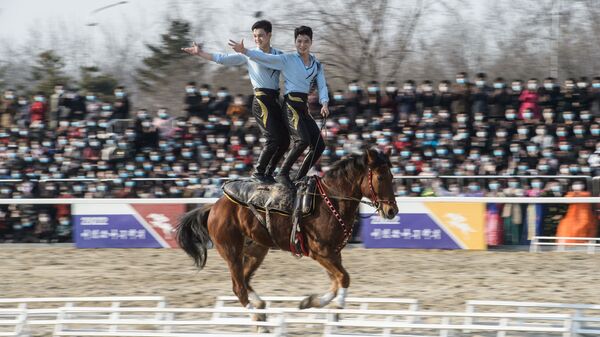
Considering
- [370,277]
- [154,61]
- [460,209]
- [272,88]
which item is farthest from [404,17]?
[272,88]

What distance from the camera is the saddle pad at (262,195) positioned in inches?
331

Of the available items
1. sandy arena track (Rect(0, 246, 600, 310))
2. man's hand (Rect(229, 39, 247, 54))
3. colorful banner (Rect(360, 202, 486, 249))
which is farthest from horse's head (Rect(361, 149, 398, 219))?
colorful banner (Rect(360, 202, 486, 249))

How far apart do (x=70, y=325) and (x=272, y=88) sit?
3.14 meters

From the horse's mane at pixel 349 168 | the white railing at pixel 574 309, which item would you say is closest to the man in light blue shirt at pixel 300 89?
the horse's mane at pixel 349 168

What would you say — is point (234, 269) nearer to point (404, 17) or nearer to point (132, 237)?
point (132, 237)

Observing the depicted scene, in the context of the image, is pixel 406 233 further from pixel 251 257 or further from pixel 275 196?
pixel 275 196

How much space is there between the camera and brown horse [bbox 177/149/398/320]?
26.2 ft

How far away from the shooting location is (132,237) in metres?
15.0

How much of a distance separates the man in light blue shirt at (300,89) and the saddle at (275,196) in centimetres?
12

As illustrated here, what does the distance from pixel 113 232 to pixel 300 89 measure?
7617mm

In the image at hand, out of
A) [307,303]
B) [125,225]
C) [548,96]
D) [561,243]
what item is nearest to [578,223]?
[561,243]

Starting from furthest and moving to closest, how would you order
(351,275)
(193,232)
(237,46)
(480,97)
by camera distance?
(480,97) → (351,275) → (193,232) → (237,46)

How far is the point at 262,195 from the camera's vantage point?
28.0ft

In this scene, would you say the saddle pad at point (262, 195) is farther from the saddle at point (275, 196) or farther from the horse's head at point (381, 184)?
the horse's head at point (381, 184)
